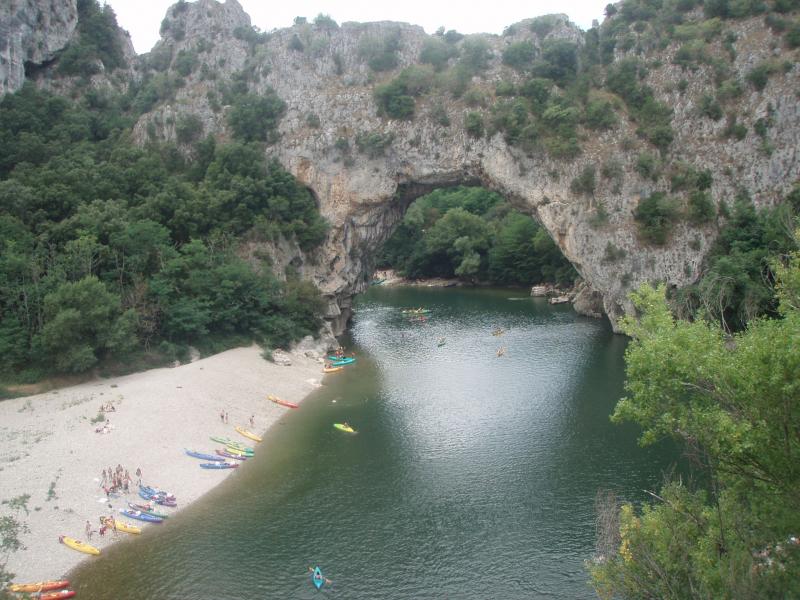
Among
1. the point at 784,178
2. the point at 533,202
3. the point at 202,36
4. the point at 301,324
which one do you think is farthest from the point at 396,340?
the point at 202,36

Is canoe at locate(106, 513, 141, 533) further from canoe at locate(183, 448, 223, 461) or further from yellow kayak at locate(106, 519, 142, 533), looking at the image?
canoe at locate(183, 448, 223, 461)

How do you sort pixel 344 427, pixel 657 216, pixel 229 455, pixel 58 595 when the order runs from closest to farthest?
pixel 58 595 → pixel 229 455 → pixel 344 427 → pixel 657 216

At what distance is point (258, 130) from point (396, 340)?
71.9 ft

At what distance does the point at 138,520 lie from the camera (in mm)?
23656

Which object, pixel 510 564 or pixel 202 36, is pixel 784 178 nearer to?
pixel 510 564

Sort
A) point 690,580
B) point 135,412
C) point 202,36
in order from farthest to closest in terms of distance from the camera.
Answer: point 202,36 → point 135,412 → point 690,580

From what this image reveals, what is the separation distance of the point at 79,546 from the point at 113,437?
314 inches

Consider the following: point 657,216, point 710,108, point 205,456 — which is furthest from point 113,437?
point 710,108

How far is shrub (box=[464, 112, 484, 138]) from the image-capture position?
169 ft

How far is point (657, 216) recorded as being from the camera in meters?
47.3

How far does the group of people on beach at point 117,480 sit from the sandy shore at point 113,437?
25 centimetres

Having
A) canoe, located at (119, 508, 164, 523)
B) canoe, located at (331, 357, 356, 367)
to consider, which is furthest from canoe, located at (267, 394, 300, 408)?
canoe, located at (119, 508, 164, 523)

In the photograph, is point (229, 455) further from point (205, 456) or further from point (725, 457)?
point (725, 457)

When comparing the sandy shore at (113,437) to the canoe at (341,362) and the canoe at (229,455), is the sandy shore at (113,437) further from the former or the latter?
the canoe at (341,362)
